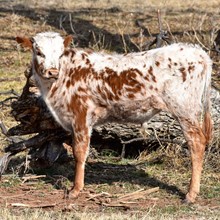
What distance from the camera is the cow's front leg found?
8.91 m

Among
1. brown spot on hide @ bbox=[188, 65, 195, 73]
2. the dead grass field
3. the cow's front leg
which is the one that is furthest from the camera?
the cow's front leg

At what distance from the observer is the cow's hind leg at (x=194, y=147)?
866 cm

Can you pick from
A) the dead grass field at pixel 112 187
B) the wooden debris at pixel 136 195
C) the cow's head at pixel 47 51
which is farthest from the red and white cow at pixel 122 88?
the wooden debris at pixel 136 195

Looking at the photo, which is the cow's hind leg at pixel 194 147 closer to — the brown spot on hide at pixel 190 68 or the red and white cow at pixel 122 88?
the red and white cow at pixel 122 88

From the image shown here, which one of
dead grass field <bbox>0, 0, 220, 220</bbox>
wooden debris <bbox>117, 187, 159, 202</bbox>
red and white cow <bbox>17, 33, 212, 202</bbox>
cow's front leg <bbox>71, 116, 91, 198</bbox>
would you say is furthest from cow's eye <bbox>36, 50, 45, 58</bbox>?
wooden debris <bbox>117, 187, 159, 202</bbox>

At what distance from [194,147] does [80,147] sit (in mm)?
1412

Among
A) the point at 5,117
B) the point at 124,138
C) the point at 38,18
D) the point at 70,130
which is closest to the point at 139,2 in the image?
the point at 38,18

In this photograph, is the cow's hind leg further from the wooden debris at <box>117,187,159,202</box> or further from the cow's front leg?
the cow's front leg

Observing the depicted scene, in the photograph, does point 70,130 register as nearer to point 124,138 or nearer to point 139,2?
point 124,138

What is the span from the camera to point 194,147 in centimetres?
876

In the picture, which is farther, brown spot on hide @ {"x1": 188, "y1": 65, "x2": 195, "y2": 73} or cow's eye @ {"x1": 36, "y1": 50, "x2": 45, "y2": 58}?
cow's eye @ {"x1": 36, "y1": 50, "x2": 45, "y2": 58}

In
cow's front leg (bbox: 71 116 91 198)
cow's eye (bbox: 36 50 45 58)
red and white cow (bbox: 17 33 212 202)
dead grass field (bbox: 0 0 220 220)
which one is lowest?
dead grass field (bbox: 0 0 220 220)

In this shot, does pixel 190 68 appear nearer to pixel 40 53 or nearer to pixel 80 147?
pixel 80 147

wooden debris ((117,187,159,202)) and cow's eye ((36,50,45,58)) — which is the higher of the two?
cow's eye ((36,50,45,58))
